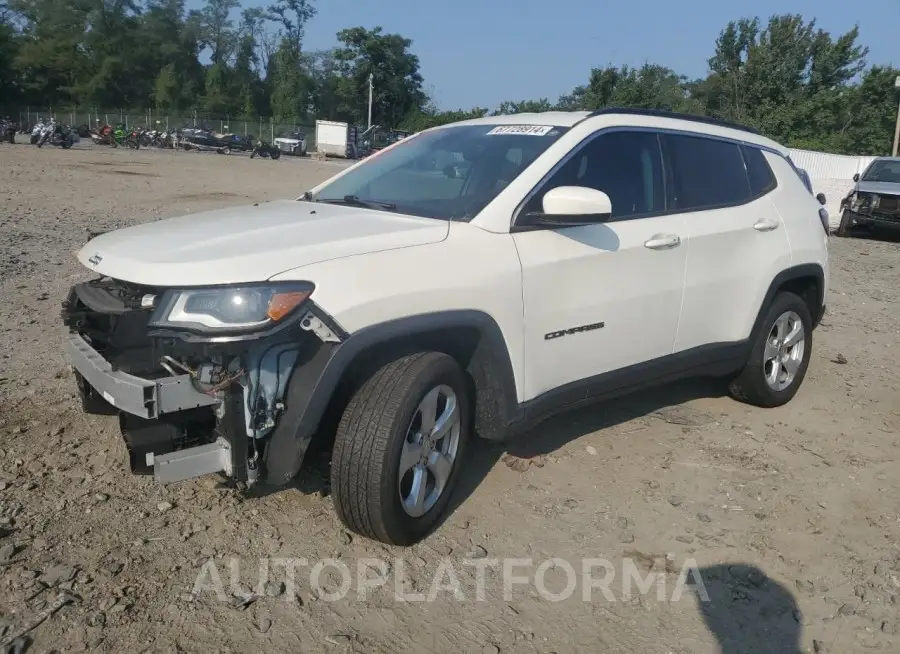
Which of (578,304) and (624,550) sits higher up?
(578,304)

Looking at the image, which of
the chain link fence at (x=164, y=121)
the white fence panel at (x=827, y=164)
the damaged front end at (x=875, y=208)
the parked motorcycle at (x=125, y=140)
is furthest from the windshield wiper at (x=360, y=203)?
the chain link fence at (x=164, y=121)

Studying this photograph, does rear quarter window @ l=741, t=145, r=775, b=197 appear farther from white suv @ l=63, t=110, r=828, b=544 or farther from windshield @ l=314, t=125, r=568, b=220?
windshield @ l=314, t=125, r=568, b=220

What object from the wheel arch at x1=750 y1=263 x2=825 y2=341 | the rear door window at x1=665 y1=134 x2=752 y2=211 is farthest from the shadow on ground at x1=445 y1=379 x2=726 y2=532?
the rear door window at x1=665 y1=134 x2=752 y2=211

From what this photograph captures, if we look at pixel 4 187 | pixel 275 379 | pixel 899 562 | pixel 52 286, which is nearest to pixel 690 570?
pixel 899 562

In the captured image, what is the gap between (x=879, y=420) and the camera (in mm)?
4980

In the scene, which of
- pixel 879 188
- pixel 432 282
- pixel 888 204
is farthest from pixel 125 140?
pixel 432 282

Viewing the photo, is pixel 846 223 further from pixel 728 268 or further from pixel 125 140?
pixel 125 140

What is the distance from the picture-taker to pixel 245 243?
2.93 metres

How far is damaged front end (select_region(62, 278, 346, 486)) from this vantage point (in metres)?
2.66

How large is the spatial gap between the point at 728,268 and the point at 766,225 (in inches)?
19.7

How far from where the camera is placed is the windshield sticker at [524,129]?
12.5 feet

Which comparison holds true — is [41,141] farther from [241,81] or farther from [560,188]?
[241,81]

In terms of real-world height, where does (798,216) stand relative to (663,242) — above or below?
above

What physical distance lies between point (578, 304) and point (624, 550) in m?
1.11
